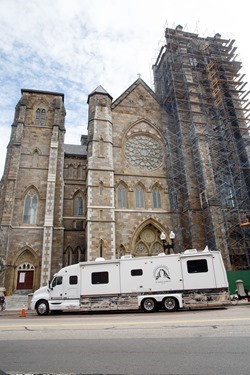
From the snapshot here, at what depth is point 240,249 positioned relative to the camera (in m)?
22.0

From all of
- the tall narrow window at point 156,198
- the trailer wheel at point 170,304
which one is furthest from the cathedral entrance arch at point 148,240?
the trailer wheel at point 170,304

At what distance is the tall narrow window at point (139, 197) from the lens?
23.5m

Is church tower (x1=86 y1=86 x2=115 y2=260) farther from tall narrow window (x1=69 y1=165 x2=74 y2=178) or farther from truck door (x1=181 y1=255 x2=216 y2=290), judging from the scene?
truck door (x1=181 y1=255 x2=216 y2=290)

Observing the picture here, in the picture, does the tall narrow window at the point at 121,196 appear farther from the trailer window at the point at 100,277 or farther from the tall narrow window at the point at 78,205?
the trailer window at the point at 100,277

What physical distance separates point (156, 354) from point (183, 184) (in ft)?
67.1

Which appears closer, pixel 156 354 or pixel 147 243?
pixel 156 354

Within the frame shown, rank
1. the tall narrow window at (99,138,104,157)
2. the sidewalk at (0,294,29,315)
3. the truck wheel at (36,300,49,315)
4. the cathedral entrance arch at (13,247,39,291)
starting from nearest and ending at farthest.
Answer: the truck wheel at (36,300,49,315), the sidewalk at (0,294,29,315), the cathedral entrance arch at (13,247,39,291), the tall narrow window at (99,138,104,157)

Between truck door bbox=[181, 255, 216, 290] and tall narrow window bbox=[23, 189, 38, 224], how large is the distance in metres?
14.4

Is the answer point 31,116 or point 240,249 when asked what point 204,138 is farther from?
point 31,116

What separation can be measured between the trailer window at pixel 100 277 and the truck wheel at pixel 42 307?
268 centimetres

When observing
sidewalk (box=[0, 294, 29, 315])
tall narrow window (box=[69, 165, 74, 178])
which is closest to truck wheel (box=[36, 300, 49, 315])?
sidewalk (box=[0, 294, 29, 315])

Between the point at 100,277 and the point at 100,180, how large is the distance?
1029cm

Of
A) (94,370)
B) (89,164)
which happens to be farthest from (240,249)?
(94,370)

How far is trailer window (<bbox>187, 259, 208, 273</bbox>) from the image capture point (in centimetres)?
1273
